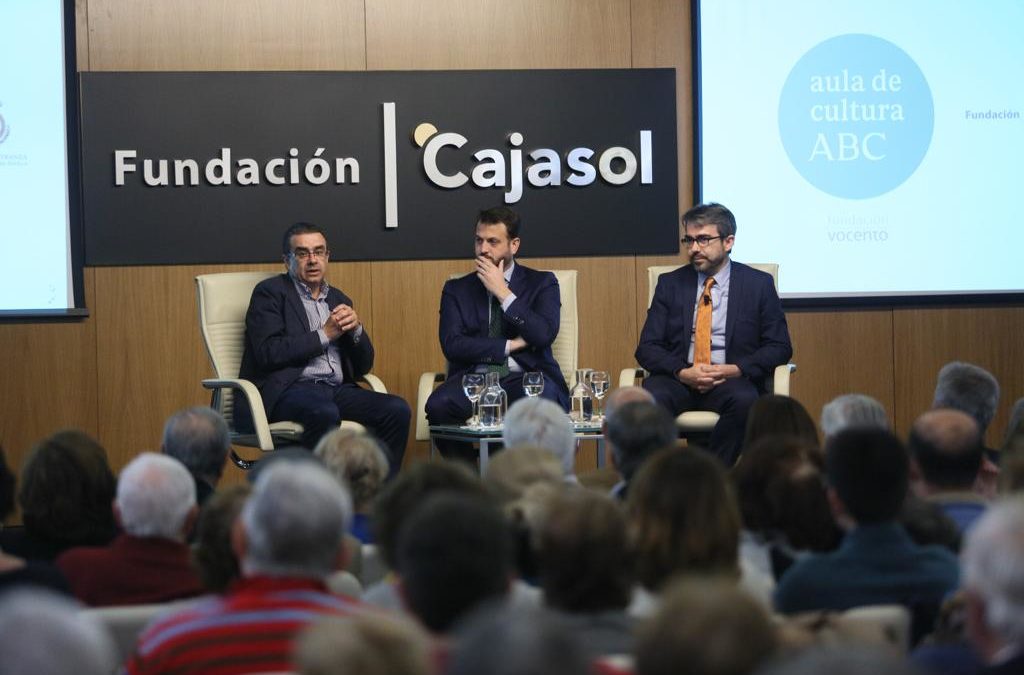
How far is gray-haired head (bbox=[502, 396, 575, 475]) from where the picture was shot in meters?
3.46

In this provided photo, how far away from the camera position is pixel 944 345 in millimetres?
6992

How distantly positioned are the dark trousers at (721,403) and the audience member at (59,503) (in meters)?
2.99

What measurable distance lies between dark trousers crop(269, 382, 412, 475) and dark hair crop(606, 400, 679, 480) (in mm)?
2146

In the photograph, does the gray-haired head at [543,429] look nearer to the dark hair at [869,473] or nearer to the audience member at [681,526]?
the dark hair at [869,473]

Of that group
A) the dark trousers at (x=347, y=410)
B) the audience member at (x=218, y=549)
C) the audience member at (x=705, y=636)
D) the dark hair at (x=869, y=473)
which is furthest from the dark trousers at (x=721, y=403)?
the audience member at (x=705, y=636)

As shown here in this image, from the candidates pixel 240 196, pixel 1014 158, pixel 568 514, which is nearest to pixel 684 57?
pixel 1014 158

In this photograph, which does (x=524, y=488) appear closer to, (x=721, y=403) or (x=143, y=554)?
(x=143, y=554)

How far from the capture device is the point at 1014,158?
6.89 metres

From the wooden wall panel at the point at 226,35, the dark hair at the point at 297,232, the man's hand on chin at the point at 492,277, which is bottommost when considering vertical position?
the man's hand on chin at the point at 492,277

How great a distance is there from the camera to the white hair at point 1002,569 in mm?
1566

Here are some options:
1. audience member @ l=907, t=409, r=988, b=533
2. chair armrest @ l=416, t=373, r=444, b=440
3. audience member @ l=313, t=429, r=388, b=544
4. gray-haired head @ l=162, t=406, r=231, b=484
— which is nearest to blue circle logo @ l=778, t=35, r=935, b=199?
chair armrest @ l=416, t=373, r=444, b=440

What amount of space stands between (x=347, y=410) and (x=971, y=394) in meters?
2.59

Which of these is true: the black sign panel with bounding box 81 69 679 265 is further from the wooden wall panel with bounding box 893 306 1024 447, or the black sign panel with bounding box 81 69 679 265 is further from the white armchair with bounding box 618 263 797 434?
the wooden wall panel with bounding box 893 306 1024 447

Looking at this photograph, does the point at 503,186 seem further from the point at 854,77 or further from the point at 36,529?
the point at 36,529
